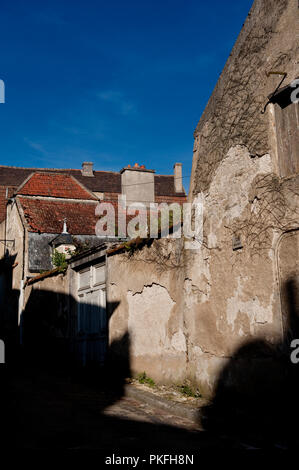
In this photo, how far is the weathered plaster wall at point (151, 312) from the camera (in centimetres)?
837

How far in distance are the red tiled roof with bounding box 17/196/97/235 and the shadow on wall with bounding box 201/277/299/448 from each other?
12.9 m

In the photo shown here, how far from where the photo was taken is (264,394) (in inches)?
252

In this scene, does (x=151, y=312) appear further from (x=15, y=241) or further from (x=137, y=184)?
(x=137, y=184)

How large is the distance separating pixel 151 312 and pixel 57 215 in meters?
11.7

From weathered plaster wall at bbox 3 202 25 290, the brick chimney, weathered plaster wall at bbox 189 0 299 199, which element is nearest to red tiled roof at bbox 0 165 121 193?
the brick chimney

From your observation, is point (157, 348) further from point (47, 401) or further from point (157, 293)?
point (47, 401)

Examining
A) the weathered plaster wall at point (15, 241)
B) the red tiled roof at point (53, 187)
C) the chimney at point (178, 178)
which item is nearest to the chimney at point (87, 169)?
the chimney at point (178, 178)

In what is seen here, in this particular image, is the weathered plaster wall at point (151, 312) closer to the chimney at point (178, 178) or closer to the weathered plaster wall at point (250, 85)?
the weathered plaster wall at point (250, 85)

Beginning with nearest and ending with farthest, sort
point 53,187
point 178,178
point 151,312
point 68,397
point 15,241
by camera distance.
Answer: point 68,397
point 151,312
point 15,241
point 53,187
point 178,178

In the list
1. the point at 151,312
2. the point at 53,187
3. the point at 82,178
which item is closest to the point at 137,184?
the point at 53,187

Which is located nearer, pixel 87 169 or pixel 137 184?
pixel 137 184

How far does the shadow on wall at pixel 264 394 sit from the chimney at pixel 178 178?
1161 inches

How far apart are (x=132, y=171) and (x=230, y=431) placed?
793 inches

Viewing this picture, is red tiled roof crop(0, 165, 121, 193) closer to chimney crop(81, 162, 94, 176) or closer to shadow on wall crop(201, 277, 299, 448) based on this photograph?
chimney crop(81, 162, 94, 176)
